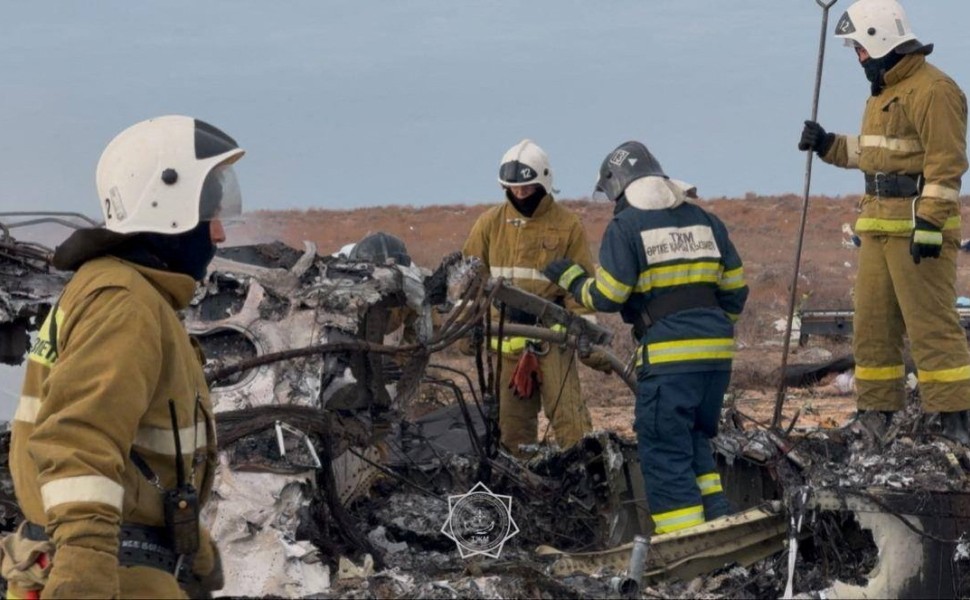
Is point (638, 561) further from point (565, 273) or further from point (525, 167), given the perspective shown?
point (525, 167)

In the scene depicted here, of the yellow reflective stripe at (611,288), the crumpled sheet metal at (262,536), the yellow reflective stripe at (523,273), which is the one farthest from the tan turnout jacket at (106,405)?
the yellow reflective stripe at (523,273)

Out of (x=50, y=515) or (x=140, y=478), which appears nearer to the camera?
(x=50, y=515)

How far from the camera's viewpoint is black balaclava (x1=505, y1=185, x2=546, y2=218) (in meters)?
9.23

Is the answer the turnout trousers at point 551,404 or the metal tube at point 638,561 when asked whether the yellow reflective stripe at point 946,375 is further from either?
the metal tube at point 638,561

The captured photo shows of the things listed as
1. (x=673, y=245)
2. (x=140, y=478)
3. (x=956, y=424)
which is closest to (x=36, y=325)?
(x=673, y=245)

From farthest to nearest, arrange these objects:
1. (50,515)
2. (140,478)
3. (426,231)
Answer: (426,231)
(140,478)
(50,515)

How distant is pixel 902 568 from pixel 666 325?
1.63 m

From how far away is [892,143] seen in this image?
7.75m

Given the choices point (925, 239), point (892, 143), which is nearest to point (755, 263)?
point (892, 143)

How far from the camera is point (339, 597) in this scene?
4.95 meters

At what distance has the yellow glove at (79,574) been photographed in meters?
3.13

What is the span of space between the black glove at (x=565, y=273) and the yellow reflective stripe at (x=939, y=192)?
69.7 inches

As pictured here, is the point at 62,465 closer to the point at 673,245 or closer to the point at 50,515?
the point at 50,515

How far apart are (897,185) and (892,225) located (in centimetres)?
23
